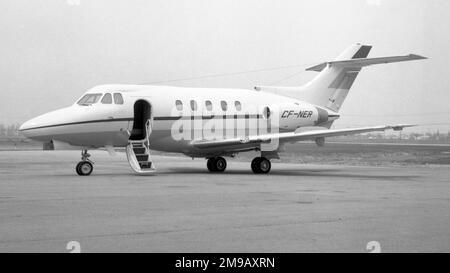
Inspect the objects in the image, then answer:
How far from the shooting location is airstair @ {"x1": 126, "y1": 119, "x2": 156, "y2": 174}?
22.3m

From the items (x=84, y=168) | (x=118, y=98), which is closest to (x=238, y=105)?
(x=118, y=98)

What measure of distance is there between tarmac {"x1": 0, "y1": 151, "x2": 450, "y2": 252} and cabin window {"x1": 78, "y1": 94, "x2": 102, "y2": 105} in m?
5.88

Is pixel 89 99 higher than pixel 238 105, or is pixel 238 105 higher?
pixel 238 105

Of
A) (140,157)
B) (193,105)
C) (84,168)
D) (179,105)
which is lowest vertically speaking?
(84,168)

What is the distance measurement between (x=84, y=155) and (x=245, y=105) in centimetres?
738

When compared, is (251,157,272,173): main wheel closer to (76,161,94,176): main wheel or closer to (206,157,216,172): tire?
(206,157,216,172): tire

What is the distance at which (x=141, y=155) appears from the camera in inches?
910

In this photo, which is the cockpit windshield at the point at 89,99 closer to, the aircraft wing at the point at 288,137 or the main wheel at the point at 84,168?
the main wheel at the point at 84,168

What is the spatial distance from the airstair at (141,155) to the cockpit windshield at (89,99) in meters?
1.89

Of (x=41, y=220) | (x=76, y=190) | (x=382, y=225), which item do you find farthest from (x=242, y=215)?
(x=76, y=190)

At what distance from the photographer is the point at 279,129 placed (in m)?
27.5

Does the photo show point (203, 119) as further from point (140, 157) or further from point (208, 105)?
point (140, 157)

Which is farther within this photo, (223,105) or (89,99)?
(223,105)

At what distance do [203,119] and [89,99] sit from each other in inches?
177
